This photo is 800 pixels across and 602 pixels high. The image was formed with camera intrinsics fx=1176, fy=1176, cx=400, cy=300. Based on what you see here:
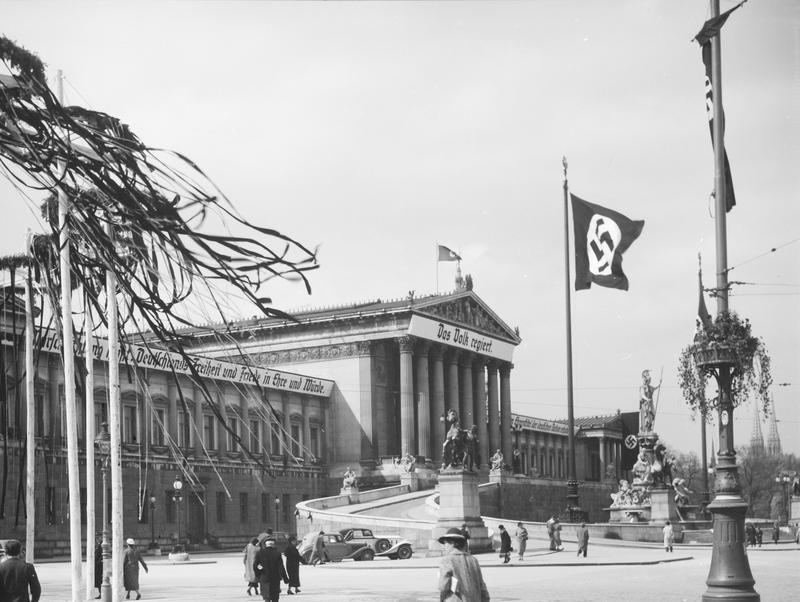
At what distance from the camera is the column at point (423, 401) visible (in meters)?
91.9

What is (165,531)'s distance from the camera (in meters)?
67.2

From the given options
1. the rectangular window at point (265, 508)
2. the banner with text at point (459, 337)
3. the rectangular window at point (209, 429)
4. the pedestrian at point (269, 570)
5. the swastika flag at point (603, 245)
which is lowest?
the rectangular window at point (265, 508)

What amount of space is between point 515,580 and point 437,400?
6501 centimetres

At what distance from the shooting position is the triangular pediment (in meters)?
93.2

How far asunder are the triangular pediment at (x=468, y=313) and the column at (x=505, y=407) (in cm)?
285

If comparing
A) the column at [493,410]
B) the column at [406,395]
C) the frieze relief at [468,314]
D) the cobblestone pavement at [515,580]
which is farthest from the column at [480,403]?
the cobblestone pavement at [515,580]

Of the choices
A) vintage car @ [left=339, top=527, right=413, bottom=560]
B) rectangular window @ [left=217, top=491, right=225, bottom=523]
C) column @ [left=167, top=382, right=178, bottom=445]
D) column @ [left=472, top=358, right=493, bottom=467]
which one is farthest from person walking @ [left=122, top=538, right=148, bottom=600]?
column @ [left=472, top=358, right=493, bottom=467]

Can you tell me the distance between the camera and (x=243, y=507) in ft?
248

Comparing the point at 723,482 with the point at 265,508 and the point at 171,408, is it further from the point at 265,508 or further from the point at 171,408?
the point at 265,508

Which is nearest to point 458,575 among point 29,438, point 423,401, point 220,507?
point 29,438

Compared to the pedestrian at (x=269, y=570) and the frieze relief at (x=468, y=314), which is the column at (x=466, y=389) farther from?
the pedestrian at (x=269, y=570)

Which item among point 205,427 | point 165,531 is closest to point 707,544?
point 165,531

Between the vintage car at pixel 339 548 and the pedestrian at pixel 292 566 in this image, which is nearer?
the pedestrian at pixel 292 566

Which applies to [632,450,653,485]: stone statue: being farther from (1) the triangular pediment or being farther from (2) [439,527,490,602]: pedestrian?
(2) [439,527,490,602]: pedestrian
